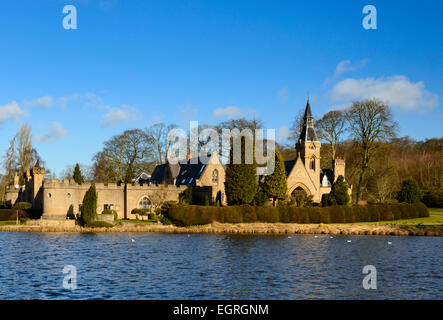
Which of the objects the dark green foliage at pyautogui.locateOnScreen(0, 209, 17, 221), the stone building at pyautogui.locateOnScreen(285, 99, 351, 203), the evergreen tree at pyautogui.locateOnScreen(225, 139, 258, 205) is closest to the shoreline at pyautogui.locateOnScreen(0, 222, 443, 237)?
the dark green foliage at pyautogui.locateOnScreen(0, 209, 17, 221)

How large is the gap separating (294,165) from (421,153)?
30.5 meters

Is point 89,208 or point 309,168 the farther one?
point 309,168

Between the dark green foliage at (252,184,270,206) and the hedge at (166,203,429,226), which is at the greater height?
the dark green foliage at (252,184,270,206)

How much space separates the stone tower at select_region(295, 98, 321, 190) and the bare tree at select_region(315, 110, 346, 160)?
263cm

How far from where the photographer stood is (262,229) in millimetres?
39469

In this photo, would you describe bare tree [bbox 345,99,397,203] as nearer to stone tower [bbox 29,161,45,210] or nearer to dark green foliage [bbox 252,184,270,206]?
dark green foliage [bbox 252,184,270,206]

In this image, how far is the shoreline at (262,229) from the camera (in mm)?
38969

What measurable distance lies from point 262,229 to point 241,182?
26.9 feet

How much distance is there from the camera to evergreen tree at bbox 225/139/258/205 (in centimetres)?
4678

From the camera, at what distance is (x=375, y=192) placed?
57250 millimetres

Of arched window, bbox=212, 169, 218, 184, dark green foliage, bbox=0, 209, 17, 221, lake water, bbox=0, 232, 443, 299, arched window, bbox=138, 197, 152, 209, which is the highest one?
arched window, bbox=212, 169, 218, 184

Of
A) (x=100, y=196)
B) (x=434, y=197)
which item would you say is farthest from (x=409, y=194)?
(x=100, y=196)

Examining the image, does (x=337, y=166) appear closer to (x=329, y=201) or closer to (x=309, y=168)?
(x=309, y=168)
